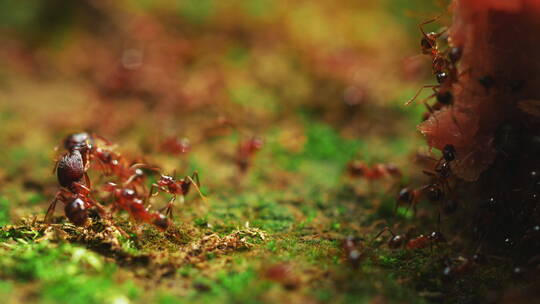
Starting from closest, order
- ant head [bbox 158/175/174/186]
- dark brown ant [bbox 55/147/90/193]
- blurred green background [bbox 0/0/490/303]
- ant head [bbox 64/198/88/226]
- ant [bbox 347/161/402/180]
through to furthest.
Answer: blurred green background [bbox 0/0/490/303] < ant head [bbox 64/198/88/226] < dark brown ant [bbox 55/147/90/193] < ant head [bbox 158/175/174/186] < ant [bbox 347/161/402/180]

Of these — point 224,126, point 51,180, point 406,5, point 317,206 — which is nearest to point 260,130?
point 224,126

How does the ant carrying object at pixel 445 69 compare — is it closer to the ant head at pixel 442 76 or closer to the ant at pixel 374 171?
the ant head at pixel 442 76

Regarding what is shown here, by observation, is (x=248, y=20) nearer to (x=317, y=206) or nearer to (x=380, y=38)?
(x=380, y=38)

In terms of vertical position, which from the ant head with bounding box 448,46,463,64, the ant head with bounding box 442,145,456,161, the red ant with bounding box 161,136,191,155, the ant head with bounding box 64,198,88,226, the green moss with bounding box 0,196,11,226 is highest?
the ant head with bounding box 448,46,463,64

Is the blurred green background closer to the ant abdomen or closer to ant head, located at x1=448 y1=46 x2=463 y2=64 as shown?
the ant abdomen

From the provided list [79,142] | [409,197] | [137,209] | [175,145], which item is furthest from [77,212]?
[409,197]

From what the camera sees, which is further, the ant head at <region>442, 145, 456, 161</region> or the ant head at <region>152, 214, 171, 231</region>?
the ant head at <region>442, 145, 456, 161</region>

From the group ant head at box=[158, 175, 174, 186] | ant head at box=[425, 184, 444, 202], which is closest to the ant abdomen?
ant head at box=[425, 184, 444, 202]
